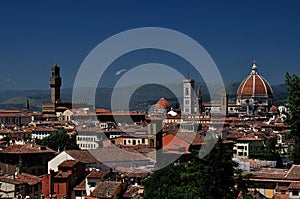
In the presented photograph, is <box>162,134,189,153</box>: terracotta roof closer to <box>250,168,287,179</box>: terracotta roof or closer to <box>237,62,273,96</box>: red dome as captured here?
<box>250,168,287,179</box>: terracotta roof

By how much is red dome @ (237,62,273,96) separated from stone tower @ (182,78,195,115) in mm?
3479

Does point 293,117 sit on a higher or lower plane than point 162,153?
higher

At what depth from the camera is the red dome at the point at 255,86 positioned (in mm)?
40844

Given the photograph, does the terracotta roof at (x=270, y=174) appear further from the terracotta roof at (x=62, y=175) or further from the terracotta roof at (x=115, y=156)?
the terracotta roof at (x=115, y=156)

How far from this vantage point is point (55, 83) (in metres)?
39.2

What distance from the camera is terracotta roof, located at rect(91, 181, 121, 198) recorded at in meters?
8.10

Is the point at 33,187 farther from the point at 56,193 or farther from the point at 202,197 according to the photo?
the point at 202,197

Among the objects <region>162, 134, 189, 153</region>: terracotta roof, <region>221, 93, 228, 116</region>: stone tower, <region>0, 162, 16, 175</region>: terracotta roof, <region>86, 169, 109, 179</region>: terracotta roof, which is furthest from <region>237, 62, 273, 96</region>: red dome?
<region>86, 169, 109, 179</region>: terracotta roof

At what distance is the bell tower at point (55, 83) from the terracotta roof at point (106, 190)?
3021 centimetres

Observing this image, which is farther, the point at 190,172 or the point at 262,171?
the point at 262,171

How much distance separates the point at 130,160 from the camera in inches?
529

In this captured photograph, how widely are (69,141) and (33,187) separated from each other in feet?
31.2

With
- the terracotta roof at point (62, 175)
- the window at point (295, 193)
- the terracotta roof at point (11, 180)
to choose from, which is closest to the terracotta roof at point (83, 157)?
the terracotta roof at point (62, 175)

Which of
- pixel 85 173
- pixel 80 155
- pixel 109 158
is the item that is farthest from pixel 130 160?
pixel 85 173
